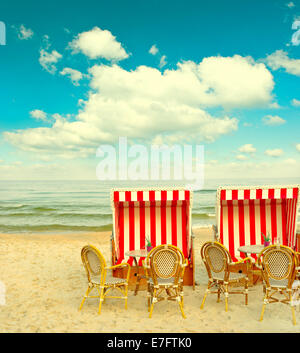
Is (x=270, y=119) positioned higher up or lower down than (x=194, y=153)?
higher up

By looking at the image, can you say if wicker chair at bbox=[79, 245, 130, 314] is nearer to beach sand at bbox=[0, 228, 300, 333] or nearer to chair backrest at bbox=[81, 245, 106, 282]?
chair backrest at bbox=[81, 245, 106, 282]

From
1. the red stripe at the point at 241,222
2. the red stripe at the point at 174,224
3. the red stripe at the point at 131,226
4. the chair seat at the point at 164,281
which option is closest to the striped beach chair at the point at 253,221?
the red stripe at the point at 241,222

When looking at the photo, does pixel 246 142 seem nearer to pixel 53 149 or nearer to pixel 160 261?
pixel 53 149

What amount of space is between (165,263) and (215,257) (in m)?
0.83

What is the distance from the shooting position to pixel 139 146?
124 ft

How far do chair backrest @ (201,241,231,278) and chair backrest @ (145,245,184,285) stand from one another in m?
0.52

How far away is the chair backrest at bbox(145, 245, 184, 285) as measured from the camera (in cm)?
464

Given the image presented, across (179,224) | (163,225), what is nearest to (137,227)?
(163,225)

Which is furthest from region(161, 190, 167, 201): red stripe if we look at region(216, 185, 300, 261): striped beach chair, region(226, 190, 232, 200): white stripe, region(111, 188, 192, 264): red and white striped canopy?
region(216, 185, 300, 261): striped beach chair

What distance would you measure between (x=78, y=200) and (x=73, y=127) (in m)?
9.51

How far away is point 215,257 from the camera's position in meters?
5.00

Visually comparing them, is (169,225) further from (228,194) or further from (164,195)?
(228,194)

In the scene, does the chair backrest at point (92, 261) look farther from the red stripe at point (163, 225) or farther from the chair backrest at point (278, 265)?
the chair backrest at point (278, 265)
